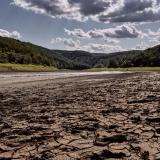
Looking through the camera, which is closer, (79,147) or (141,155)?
(141,155)

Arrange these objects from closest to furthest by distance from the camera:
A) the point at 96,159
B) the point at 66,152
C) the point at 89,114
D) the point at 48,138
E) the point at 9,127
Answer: the point at 96,159 → the point at 66,152 → the point at 48,138 → the point at 9,127 → the point at 89,114

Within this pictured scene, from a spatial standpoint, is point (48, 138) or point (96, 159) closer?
point (96, 159)

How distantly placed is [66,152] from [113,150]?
0.92 metres

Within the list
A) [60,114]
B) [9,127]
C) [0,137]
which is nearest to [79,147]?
[0,137]

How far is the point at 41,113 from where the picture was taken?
39.5ft

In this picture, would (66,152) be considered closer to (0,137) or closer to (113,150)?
(113,150)

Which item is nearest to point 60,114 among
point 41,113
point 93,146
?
point 41,113

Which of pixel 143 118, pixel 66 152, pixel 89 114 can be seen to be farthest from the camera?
pixel 89 114

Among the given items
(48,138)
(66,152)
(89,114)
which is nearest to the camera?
(66,152)

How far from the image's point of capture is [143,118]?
33.8 feet

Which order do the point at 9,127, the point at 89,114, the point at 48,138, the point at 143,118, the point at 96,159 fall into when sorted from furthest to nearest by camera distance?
1. the point at 89,114
2. the point at 143,118
3. the point at 9,127
4. the point at 48,138
5. the point at 96,159

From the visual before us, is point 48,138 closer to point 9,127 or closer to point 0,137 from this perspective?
point 0,137

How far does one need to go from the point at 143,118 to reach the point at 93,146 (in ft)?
11.1

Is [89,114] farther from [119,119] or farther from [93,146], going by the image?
[93,146]
